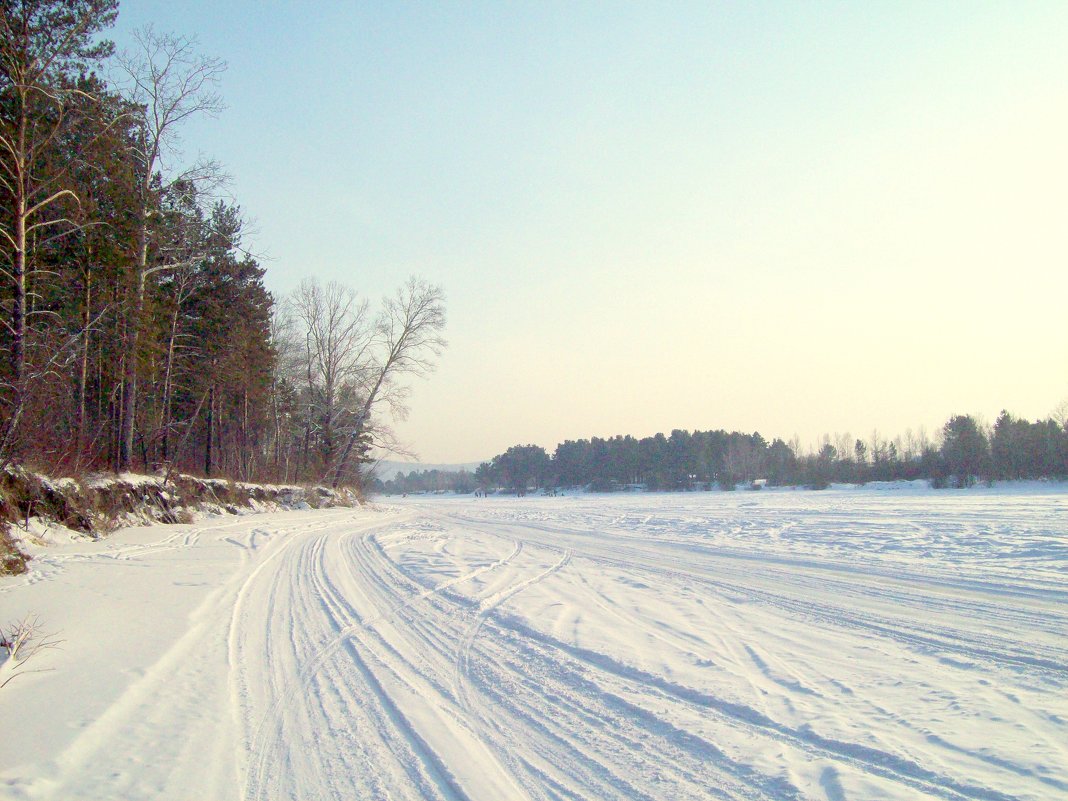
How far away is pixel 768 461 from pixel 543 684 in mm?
106505

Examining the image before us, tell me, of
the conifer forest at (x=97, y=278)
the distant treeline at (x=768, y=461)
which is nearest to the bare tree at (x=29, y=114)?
the conifer forest at (x=97, y=278)

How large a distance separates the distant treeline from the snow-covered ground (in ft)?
202

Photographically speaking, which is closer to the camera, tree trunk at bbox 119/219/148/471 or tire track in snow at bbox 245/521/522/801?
tire track in snow at bbox 245/521/522/801

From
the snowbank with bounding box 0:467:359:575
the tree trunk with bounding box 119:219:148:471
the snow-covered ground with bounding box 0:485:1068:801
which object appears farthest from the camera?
the tree trunk with bounding box 119:219:148:471

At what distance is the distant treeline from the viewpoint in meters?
60.7

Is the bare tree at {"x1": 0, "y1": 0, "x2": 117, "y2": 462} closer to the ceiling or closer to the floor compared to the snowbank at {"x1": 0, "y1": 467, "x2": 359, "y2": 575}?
closer to the ceiling

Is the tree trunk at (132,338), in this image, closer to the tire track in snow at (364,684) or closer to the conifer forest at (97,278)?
the conifer forest at (97,278)

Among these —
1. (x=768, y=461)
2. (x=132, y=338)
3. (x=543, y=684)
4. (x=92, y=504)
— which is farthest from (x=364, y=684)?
(x=768, y=461)

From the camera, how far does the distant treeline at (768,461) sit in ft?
199

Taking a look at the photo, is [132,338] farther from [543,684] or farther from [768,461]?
[768,461]

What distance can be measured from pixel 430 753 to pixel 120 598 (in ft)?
20.6

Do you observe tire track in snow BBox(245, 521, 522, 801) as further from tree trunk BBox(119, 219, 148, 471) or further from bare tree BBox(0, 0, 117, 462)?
tree trunk BBox(119, 219, 148, 471)

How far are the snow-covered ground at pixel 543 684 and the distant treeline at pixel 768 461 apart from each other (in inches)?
2422

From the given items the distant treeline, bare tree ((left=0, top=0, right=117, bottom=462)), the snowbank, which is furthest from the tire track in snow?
the distant treeline
